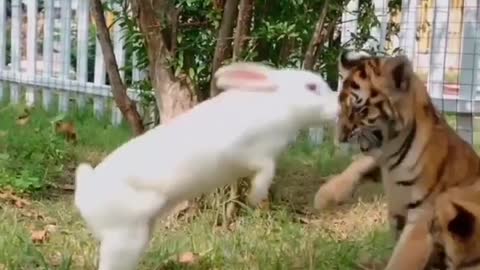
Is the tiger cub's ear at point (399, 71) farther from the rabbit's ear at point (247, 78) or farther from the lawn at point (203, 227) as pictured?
the lawn at point (203, 227)

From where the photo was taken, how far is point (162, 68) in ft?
14.8

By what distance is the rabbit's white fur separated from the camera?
9.47ft

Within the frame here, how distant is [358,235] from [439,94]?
9.93 ft

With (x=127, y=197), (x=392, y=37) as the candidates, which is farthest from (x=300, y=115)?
(x=392, y=37)

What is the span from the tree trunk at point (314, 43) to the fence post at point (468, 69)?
2.52 metres

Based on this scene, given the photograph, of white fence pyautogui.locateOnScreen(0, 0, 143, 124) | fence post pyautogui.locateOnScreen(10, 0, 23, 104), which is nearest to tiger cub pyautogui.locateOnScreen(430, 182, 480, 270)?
white fence pyautogui.locateOnScreen(0, 0, 143, 124)

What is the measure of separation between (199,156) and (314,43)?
6.20ft

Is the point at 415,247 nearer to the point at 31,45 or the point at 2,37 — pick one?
the point at 31,45

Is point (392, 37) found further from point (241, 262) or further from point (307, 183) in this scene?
point (241, 262)

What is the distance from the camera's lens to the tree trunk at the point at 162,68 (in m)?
4.46

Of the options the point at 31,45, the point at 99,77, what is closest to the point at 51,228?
the point at 99,77

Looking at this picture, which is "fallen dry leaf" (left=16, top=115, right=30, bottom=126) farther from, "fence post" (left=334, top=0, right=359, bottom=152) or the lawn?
"fence post" (left=334, top=0, right=359, bottom=152)

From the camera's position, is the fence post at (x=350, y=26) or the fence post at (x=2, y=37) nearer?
the fence post at (x=350, y=26)

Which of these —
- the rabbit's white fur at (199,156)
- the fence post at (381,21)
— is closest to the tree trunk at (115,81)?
the rabbit's white fur at (199,156)
